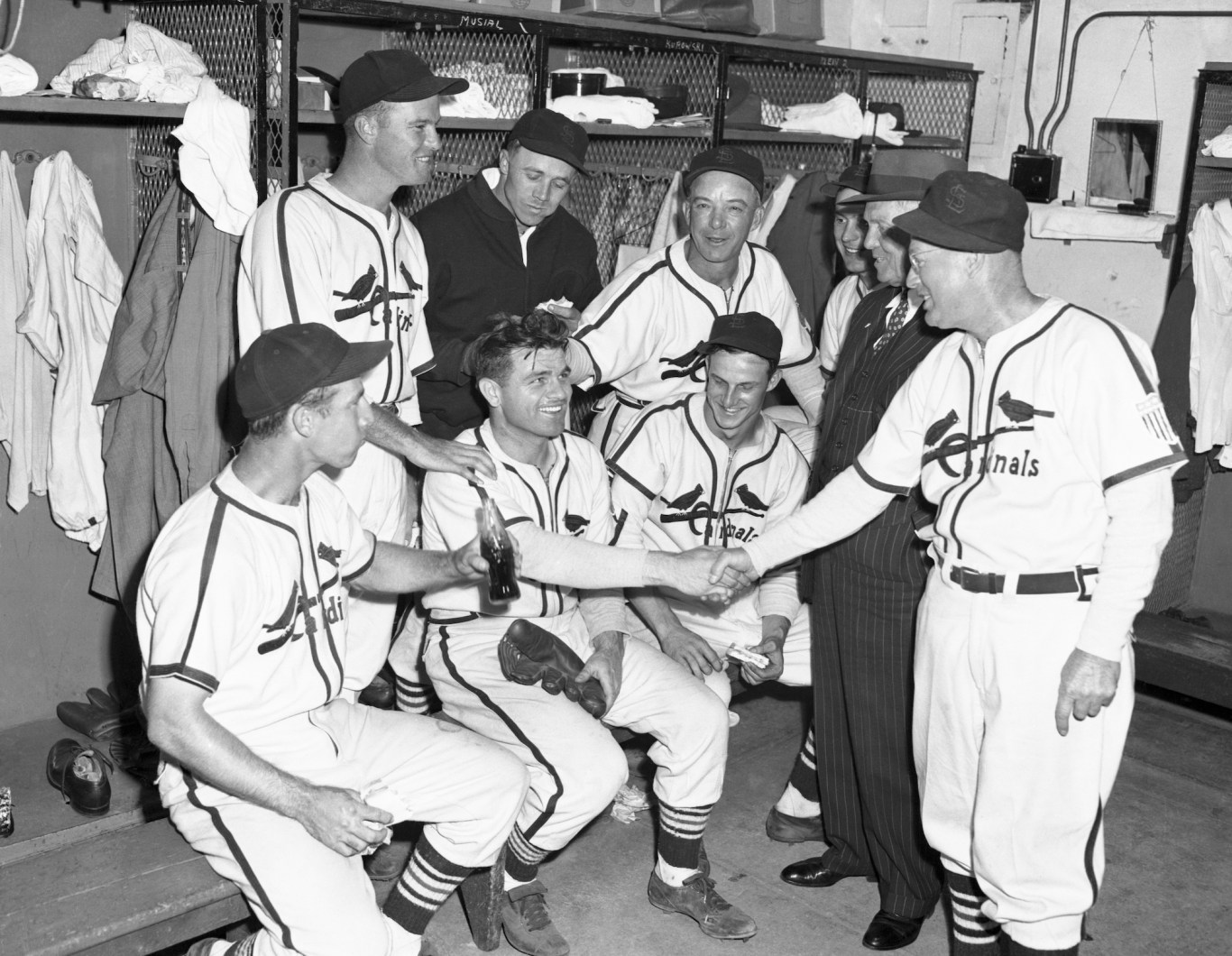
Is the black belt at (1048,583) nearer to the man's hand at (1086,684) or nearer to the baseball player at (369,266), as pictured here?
the man's hand at (1086,684)

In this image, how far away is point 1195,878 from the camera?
3920mm

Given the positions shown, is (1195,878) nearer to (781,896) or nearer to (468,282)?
(781,896)

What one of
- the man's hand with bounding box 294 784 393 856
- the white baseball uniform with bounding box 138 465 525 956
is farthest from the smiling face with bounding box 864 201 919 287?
the man's hand with bounding box 294 784 393 856

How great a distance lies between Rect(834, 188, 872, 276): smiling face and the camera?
170 inches

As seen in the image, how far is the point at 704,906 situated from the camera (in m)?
3.54

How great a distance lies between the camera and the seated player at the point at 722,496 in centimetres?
385

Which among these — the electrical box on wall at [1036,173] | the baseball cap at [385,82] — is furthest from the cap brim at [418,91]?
the electrical box on wall at [1036,173]

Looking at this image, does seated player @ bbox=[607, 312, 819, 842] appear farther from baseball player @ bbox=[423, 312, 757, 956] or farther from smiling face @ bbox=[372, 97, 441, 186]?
smiling face @ bbox=[372, 97, 441, 186]

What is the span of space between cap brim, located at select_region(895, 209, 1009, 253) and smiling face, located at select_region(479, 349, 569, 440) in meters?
1.06

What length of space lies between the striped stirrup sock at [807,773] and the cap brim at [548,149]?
184cm

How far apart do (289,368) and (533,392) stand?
0.94 m

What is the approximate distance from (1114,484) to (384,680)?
8.51 feet

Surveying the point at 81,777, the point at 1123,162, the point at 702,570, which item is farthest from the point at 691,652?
the point at 1123,162

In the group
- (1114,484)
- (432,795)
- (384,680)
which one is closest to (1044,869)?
(1114,484)
